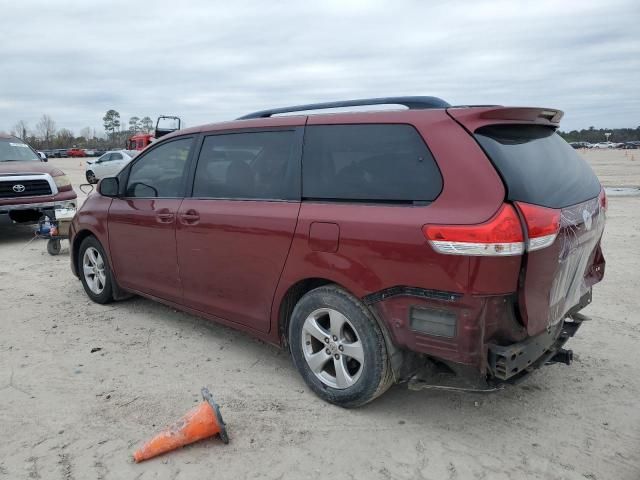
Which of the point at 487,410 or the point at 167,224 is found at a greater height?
the point at 167,224

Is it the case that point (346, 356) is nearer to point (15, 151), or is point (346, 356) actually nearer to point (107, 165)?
point (15, 151)

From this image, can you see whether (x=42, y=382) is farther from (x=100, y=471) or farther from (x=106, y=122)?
(x=106, y=122)

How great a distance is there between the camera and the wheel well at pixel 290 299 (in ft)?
11.0

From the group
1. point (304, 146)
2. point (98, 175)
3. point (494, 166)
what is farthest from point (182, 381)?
point (98, 175)

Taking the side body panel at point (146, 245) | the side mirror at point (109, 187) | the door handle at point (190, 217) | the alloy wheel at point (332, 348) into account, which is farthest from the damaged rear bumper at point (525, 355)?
the side mirror at point (109, 187)

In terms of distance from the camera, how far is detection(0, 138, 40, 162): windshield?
31.8 ft

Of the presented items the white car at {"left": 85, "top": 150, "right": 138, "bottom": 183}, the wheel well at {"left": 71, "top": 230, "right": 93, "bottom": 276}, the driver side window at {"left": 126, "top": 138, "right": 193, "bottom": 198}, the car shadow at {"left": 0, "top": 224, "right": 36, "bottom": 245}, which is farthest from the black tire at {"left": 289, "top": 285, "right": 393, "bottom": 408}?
the white car at {"left": 85, "top": 150, "right": 138, "bottom": 183}

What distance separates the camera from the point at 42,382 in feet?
12.0

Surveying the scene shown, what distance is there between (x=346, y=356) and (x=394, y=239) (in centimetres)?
82

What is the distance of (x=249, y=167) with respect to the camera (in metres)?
3.80

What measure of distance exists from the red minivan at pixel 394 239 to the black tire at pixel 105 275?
1359 millimetres

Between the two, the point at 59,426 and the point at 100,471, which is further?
the point at 59,426

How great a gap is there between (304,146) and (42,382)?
7.83 ft

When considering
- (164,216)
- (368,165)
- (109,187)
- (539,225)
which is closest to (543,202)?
(539,225)
